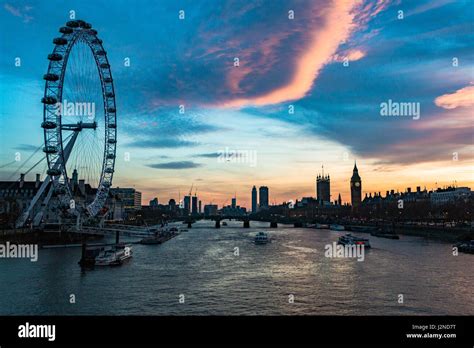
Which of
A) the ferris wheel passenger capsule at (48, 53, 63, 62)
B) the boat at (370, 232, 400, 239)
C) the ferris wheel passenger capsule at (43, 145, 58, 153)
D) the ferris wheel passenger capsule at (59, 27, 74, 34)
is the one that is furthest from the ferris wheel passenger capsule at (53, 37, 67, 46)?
the boat at (370, 232, 400, 239)

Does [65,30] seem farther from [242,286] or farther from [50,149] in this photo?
[242,286]

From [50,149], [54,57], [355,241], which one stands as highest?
[54,57]

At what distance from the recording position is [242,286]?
1272 inches

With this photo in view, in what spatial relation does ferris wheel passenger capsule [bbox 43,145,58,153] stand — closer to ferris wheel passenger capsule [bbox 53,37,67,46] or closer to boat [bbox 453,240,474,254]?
ferris wheel passenger capsule [bbox 53,37,67,46]

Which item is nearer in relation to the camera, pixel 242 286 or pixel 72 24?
pixel 242 286

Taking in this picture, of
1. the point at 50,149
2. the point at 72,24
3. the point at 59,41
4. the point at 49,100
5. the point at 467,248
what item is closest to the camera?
the point at 59,41

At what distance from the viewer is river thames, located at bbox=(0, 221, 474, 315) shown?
25250mm

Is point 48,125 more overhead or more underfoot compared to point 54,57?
more underfoot

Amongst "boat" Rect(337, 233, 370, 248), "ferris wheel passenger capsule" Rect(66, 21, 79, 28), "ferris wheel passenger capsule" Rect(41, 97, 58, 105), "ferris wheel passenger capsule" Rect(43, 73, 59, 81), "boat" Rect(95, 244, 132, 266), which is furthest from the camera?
"boat" Rect(337, 233, 370, 248)

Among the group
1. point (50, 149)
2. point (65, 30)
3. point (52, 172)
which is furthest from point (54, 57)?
point (52, 172)

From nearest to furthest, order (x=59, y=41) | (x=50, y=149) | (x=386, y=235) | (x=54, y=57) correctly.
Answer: (x=54, y=57) < (x=59, y=41) < (x=50, y=149) < (x=386, y=235)

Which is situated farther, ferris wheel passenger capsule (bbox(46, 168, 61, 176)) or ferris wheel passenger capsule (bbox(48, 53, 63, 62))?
ferris wheel passenger capsule (bbox(46, 168, 61, 176))
